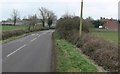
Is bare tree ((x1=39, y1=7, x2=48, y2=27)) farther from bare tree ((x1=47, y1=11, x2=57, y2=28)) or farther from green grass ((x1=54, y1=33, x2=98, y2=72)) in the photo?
green grass ((x1=54, y1=33, x2=98, y2=72))

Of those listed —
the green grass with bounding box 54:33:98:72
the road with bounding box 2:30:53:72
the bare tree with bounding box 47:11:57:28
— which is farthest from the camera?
the bare tree with bounding box 47:11:57:28

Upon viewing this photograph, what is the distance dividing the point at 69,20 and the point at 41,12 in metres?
97.5

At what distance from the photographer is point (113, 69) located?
587 inches

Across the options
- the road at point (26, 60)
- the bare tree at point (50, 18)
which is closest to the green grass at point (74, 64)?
the road at point (26, 60)

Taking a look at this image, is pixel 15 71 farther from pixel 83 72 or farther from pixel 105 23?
pixel 105 23

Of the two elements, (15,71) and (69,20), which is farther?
(69,20)

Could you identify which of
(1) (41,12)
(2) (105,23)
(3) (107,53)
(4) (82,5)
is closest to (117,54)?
(3) (107,53)

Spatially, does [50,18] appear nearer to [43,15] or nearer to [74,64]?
[43,15]

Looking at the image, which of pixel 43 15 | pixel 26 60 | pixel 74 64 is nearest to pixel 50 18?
pixel 43 15

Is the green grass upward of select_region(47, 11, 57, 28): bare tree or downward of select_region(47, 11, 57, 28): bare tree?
downward

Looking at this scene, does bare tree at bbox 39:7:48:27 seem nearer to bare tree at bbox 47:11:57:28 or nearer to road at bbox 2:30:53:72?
bare tree at bbox 47:11:57:28

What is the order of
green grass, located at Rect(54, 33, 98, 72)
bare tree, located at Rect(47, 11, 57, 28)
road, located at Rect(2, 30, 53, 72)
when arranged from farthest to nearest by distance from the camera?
bare tree, located at Rect(47, 11, 57, 28), road, located at Rect(2, 30, 53, 72), green grass, located at Rect(54, 33, 98, 72)

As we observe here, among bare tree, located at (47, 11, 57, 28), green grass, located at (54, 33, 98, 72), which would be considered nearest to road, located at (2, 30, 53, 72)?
green grass, located at (54, 33, 98, 72)

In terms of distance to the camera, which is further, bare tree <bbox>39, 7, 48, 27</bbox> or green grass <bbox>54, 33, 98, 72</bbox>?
bare tree <bbox>39, 7, 48, 27</bbox>
